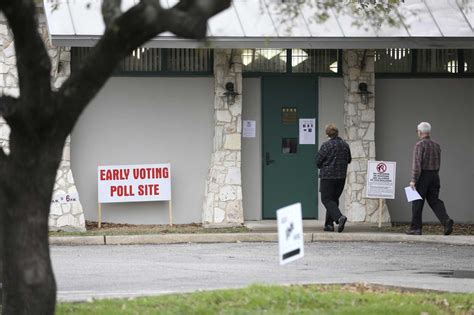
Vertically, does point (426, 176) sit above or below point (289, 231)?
above

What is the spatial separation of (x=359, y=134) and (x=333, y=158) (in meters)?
1.58

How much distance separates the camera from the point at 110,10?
8.41 meters

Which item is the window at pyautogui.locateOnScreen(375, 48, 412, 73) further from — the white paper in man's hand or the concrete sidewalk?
the concrete sidewalk

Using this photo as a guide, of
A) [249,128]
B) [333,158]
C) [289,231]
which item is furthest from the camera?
[249,128]

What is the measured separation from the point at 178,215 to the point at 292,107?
116 inches

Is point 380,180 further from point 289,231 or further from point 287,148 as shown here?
point 289,231

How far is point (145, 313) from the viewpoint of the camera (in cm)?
972

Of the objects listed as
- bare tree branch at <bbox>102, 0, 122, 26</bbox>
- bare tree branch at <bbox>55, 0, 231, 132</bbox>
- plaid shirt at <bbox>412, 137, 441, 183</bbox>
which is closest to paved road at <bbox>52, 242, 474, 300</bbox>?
plaid shirt at <bbox>412, 137, 441, 183</bbox>

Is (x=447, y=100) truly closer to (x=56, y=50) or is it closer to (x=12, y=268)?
(x=56, y=50)

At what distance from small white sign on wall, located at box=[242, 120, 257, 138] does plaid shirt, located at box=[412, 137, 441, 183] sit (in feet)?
10.8

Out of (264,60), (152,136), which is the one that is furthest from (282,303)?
(264,60)

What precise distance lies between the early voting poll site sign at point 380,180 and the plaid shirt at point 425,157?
1.02 meters

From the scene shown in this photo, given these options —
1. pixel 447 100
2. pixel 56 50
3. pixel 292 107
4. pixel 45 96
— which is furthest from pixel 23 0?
pixel 447 100

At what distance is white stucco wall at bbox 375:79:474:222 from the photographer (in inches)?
801
